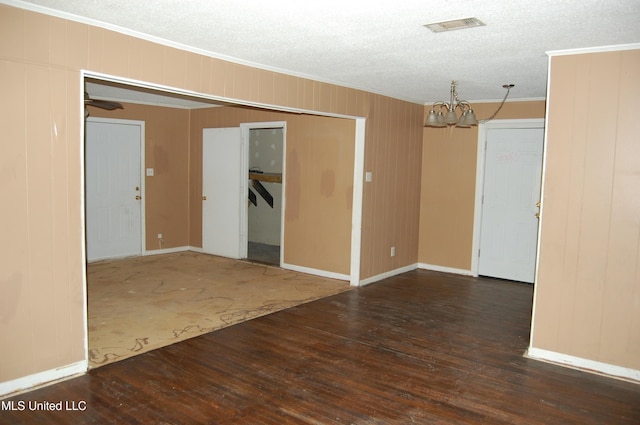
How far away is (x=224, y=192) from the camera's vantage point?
24.5 ft

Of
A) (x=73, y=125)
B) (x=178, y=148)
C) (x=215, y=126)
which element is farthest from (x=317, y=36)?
(x=178, y=148)

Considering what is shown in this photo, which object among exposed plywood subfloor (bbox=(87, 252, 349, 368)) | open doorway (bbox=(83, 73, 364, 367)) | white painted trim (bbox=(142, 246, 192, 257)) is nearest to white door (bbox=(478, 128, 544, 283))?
open doorway (bbox=(83, 73, 364, 367))

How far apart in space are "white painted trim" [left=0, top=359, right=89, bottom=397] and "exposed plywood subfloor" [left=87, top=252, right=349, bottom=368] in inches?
6.0

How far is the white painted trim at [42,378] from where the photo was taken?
2979mm

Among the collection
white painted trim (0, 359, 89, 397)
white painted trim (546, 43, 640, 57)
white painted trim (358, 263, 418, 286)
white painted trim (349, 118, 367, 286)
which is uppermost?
white painted trim (546, 43, 640, 57)

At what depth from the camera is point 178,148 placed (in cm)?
776

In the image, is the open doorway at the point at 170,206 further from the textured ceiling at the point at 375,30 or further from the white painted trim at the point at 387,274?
the textured ceiling at the point at 375,30

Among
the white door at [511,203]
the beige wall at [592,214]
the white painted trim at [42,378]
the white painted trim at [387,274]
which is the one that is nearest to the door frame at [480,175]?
the white door at [511,203]

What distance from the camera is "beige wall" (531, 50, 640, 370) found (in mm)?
3521

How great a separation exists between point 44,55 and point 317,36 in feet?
5.71

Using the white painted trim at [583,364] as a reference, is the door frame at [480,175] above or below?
above

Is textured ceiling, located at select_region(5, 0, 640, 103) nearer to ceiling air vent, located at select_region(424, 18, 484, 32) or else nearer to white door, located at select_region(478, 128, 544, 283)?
ceiling air vent, located at select_region(424, 18, 484, 32)

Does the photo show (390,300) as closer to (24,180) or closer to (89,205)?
(24,180)

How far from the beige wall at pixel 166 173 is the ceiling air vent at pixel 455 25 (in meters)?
5.34
